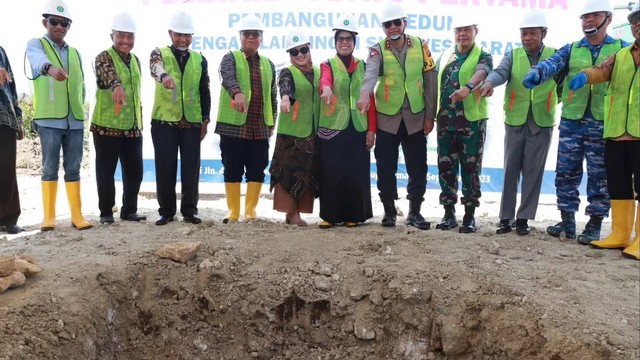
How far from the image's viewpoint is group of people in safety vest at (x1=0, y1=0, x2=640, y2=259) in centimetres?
457

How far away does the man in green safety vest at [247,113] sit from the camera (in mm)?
4926

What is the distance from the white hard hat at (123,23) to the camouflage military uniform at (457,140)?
264 cm

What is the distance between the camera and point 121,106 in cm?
491

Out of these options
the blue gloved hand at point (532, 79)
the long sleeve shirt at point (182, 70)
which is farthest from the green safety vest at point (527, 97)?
the long sleeve shirt at point (182, 70)

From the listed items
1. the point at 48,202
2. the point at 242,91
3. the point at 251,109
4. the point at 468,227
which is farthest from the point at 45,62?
the point at 468,227

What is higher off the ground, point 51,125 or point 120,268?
point 51,125

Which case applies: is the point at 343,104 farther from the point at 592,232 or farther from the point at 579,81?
the point at 592,232

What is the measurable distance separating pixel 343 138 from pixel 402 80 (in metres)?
0.67

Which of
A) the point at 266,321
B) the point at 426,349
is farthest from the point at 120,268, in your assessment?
the point at 426,349

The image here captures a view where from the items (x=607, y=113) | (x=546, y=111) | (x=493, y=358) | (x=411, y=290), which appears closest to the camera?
(x=493, y=358)

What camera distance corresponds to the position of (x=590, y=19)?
4.40m

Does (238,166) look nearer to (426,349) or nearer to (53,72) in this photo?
(53,72)

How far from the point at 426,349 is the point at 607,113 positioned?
86.1 inches

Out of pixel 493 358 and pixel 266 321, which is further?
pixel 266 321
